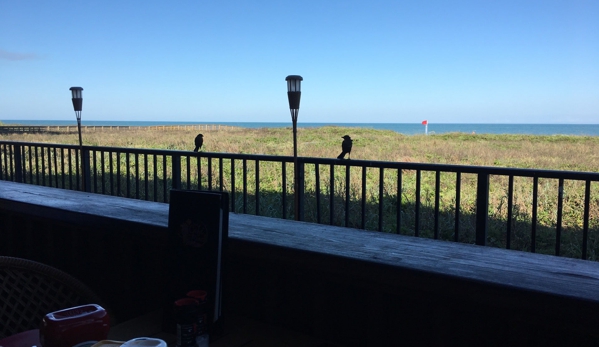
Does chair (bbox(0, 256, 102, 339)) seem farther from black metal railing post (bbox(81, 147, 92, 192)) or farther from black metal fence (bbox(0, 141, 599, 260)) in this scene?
black metal railing post (bbox(81, 147, 92, 192))

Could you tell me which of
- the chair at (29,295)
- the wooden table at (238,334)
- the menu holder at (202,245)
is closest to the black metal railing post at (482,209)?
the wooden table at (238,334)

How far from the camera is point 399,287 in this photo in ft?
3.74

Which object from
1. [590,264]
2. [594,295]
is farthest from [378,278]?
[590,264]

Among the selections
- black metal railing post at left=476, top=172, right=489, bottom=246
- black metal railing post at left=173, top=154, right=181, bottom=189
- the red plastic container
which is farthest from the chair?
black metal railing post at left=173, top=154, right=181, bottom=189

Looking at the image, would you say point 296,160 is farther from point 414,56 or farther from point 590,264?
point 414,56

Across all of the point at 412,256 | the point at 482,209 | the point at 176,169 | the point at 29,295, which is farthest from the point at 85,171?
the point at 412,256

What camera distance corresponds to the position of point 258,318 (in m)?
1.52

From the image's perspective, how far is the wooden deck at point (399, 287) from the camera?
99 centimetres

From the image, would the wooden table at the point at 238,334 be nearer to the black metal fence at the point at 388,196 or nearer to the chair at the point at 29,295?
the chair at the point at 29,295

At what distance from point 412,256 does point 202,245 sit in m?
0.58

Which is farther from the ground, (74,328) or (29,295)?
(74,328)

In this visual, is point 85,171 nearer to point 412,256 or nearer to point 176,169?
point 176,169

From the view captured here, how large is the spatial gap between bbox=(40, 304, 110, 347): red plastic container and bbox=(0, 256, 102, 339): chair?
520mm

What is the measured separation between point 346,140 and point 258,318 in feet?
7.11
